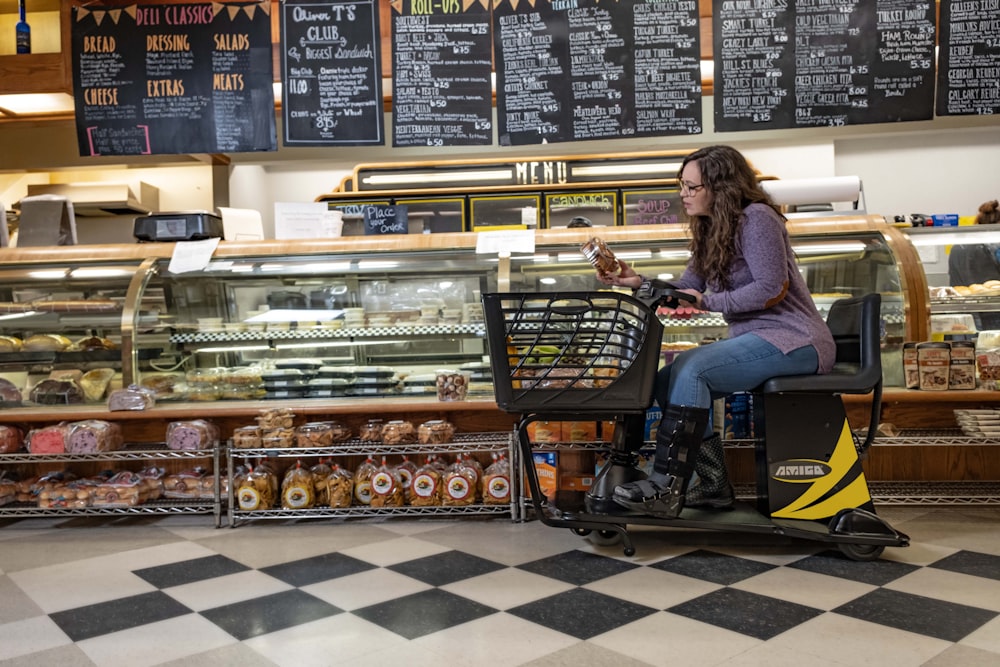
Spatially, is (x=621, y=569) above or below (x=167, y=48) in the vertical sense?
below

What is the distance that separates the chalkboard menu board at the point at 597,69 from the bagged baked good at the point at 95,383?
2218 millimetres

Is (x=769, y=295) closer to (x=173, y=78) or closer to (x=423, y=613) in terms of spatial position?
(x=423, y=613)

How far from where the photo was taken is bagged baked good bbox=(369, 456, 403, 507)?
11.1 ft

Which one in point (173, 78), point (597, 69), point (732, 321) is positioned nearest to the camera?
point (732, 321)

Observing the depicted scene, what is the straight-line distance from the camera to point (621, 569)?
264 cm

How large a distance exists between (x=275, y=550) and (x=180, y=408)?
2.85 feet

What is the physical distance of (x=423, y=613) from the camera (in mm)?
2279

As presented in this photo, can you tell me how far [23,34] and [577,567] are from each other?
4.18 m

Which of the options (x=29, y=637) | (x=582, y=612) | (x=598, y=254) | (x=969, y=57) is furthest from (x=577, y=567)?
(x=969, y=57)

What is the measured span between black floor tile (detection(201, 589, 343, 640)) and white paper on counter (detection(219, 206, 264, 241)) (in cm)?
202

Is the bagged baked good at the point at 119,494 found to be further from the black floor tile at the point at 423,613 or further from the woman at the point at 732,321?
the woman at the point at 732,321

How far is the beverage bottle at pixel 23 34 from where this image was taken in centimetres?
450

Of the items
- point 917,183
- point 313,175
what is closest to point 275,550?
point 313,175

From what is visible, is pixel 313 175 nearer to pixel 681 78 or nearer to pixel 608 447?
pixel 681 78
